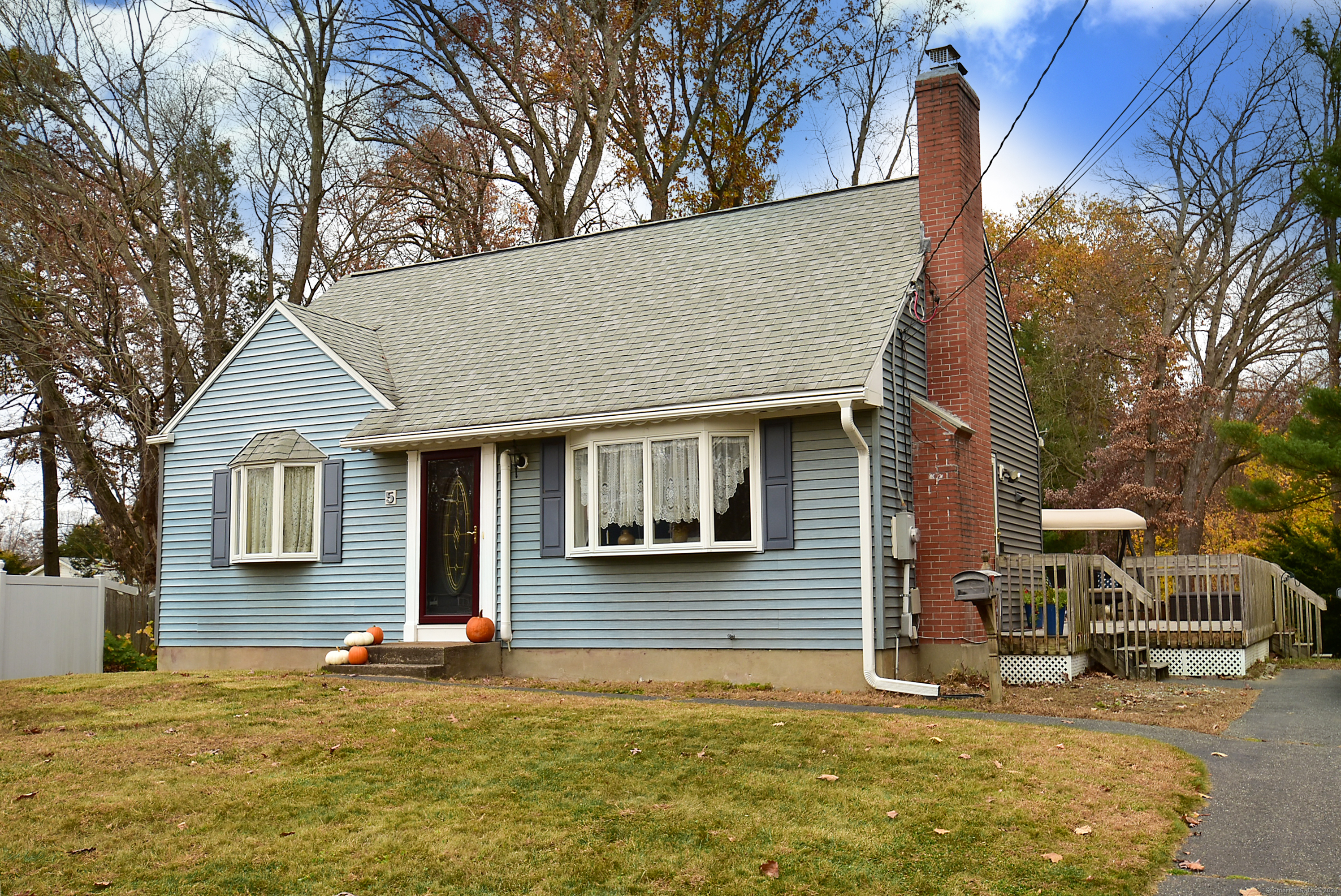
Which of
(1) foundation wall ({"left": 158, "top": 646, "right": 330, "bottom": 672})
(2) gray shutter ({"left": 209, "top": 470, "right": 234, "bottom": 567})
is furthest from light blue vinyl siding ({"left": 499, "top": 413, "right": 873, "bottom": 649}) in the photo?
(2) gray shutter ({"left": 209, "top": 470, "right": 234, "bottom": 567})

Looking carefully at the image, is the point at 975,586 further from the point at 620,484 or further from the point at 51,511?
the point at 51,511

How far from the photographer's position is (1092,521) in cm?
1741

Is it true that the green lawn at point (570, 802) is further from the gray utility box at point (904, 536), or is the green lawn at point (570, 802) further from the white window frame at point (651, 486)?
the gray utility box at point (904, 536)

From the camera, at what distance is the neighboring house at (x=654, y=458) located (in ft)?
37.0

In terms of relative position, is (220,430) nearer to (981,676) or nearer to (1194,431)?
(981,676)

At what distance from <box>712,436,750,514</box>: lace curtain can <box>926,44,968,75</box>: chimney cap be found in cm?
536

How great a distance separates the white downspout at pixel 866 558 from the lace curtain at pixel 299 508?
6.92 metres

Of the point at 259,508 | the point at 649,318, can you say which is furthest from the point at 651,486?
the point at 259,508

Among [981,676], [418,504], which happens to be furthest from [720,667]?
[418,504]

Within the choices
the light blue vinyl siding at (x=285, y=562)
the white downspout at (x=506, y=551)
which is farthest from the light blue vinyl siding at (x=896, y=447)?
the light blue vinyl siding at (x=285, y=562)

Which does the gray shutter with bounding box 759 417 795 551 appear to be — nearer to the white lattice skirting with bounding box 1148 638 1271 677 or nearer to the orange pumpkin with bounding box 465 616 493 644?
the orange pumpkin with bounding box 465 616 493 644

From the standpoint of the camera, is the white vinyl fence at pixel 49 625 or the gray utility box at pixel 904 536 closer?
the gray utility box at pixel 904 536

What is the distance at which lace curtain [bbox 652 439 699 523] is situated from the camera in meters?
11.7

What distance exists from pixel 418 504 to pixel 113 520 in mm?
13180
